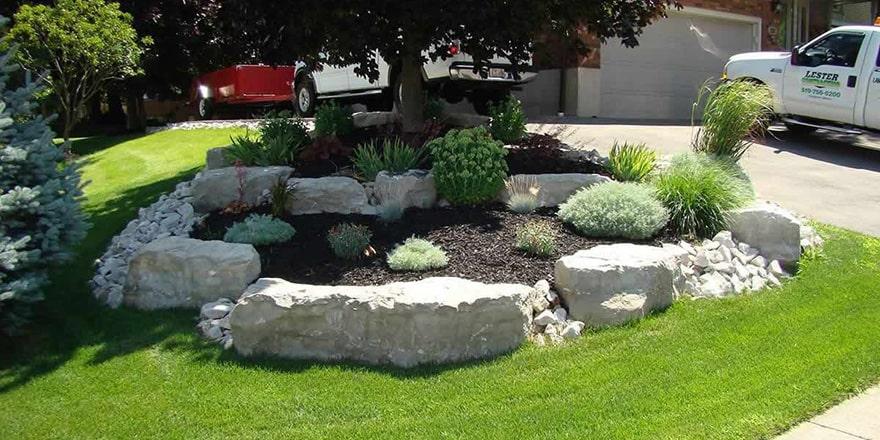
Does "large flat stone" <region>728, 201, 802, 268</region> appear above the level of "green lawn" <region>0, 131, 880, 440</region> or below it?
above

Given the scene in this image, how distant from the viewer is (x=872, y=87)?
11773mm

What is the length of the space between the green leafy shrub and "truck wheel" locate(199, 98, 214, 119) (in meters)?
11.9

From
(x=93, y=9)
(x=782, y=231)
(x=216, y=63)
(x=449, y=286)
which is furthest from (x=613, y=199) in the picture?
(x=216, y=63)

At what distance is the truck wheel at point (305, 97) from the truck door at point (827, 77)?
8.65 metres

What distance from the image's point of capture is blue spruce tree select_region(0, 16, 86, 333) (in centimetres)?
513

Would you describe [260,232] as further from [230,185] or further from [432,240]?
[432,240]

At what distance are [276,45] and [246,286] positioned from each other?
3.36 metres

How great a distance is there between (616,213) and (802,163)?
237 inches

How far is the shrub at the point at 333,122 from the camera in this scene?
912cm

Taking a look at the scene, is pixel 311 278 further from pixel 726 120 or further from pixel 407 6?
pixel 726 120

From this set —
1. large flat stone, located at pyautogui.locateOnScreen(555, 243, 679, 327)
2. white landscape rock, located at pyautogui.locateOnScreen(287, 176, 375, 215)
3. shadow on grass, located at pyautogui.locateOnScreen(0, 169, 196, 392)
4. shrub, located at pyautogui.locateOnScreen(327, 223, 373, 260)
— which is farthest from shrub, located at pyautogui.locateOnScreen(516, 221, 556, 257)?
shadow on grass, located at pyautogui.locateOnScreen(0, 169, 196, 392)

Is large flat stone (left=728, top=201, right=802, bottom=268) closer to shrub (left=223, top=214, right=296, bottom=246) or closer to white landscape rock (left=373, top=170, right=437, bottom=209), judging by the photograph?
white landscape rock (left=373, top=170, right=437, bottom=209)

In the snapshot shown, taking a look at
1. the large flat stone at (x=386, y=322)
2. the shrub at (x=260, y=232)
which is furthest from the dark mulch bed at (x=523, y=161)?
the large flat stone at (x=386, y=322)

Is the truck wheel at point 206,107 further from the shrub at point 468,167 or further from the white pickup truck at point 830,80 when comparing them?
the shrub at point 468,167
